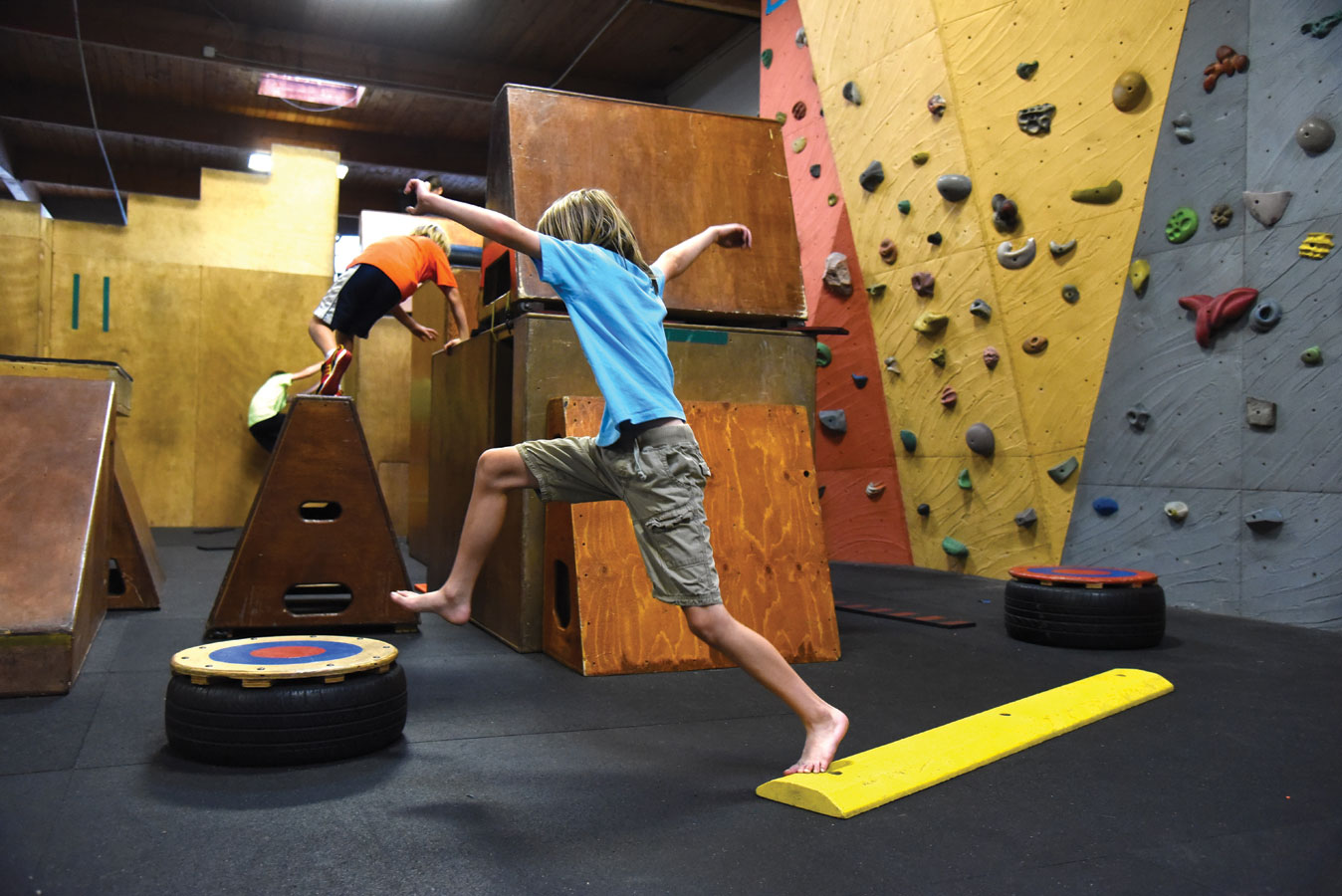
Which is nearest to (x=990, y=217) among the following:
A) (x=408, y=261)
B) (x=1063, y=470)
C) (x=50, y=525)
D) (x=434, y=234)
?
(x=1063, y=470)

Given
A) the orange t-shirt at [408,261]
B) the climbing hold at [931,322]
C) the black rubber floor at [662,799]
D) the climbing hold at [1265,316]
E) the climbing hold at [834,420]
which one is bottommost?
the black rubber floor at [662,799]

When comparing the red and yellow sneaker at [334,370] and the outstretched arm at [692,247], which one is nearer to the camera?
the outstretched arm at [692,247]

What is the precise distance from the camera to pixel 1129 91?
18.0ft

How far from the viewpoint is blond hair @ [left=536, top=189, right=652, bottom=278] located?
2688 mm

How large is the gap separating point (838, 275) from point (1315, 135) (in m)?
3.24

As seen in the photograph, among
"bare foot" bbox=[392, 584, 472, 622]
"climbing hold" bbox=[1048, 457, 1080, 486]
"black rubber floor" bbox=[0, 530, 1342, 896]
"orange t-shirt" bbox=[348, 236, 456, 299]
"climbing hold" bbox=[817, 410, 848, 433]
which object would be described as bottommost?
"black rubber floor" bbox=[0, 530, 1342, 896]

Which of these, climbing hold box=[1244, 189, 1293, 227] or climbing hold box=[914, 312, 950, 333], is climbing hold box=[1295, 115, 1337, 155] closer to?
climbing hold box=[1244, 189, 1293, 227]

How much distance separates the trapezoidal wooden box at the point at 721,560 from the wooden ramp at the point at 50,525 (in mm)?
1691

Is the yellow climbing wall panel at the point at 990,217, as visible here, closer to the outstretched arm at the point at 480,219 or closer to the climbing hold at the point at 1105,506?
the climbing hold at the point at 1105,506

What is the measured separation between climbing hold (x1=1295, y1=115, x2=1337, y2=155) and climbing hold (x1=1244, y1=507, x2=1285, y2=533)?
1721mm

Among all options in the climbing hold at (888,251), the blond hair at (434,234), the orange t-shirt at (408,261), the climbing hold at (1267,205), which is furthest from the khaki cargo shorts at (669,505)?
the climbing hold at (888,251)

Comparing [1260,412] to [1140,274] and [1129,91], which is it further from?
[1129,91]

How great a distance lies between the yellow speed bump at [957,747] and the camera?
91.4 inches

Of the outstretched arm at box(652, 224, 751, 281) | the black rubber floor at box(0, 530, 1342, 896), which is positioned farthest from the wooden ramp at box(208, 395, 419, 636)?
the outstretched arm at box(652, 224, 751, 281)
